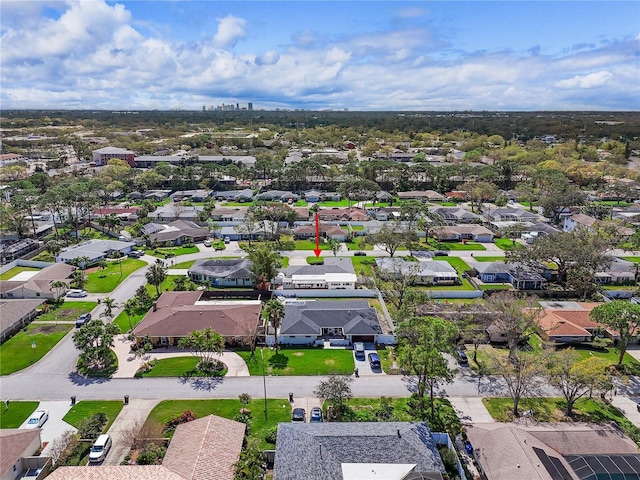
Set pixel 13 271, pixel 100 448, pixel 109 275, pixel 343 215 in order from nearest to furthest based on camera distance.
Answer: pixel 100 448
pixel 109 275
pixel 13 271
pixel 343 215

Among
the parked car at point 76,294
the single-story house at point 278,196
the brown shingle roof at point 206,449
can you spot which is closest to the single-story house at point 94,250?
the parked car at point 76,294

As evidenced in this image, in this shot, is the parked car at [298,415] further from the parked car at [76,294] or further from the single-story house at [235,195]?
the single-story house at [235,195]

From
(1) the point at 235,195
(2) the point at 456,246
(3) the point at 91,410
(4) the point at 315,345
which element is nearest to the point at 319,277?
(4) the point at 315,345

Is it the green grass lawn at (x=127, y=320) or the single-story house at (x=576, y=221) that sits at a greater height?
the single-story house at (x=576, y=221)

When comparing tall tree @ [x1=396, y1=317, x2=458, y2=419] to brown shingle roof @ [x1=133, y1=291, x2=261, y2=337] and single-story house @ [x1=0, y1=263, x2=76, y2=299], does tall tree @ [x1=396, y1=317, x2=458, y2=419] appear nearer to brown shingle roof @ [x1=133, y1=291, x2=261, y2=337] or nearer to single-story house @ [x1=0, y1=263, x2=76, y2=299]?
brown shingle roof @ [x1=133, y1=291, x2=261, y2=337]

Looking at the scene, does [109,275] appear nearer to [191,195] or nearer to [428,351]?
[428,351]

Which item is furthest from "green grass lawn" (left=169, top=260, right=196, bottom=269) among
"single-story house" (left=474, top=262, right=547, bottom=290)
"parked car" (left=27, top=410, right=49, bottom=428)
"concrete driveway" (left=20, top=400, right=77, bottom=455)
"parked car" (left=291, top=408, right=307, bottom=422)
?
"single-story house" (left=474, top=262, right=547, bottom=290)
